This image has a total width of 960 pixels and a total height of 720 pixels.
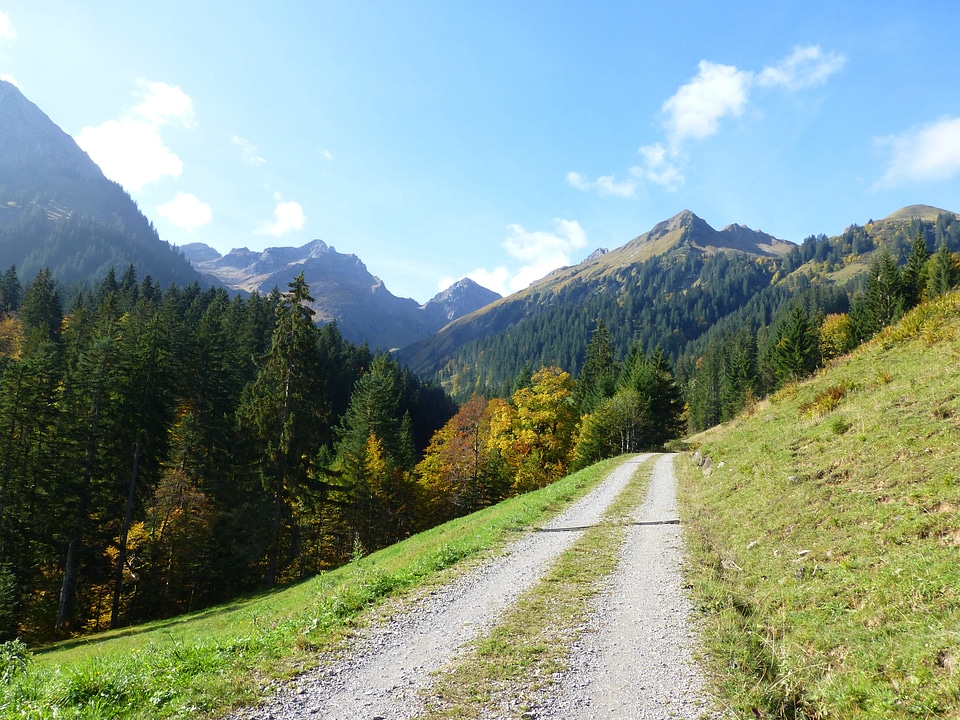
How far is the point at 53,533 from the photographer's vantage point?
87.8 feet

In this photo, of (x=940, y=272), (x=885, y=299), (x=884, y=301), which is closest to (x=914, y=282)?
(x=885, y=299)

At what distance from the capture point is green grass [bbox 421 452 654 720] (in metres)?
5.79

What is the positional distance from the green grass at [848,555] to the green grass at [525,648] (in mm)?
2251

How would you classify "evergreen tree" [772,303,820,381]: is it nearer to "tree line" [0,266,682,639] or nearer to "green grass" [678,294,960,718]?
"green grass" [678,294,960,718]

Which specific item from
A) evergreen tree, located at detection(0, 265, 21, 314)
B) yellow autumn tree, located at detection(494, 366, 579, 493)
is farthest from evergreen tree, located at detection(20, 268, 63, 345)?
yellow autumn tree, located at detection(494, 366, 579, 493)

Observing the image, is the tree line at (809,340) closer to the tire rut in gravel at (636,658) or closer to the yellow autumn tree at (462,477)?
the yellow autumn tree at (462,477)

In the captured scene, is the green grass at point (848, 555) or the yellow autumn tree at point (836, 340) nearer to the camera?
the green grass at point (848, 555)

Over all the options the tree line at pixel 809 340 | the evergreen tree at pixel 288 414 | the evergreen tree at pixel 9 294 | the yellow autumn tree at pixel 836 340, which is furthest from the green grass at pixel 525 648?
the evergreen tree at pixel 9 294

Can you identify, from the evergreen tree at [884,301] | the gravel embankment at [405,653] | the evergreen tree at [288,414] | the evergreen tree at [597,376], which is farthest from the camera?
the evergreen tree at [884,301]

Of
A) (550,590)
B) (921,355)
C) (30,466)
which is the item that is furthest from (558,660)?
(30,466)

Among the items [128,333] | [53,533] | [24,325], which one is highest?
[24,325]

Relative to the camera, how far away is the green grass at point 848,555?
5.45 metres

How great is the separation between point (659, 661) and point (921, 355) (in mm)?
17663

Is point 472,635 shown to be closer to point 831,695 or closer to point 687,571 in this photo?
point 831,695
